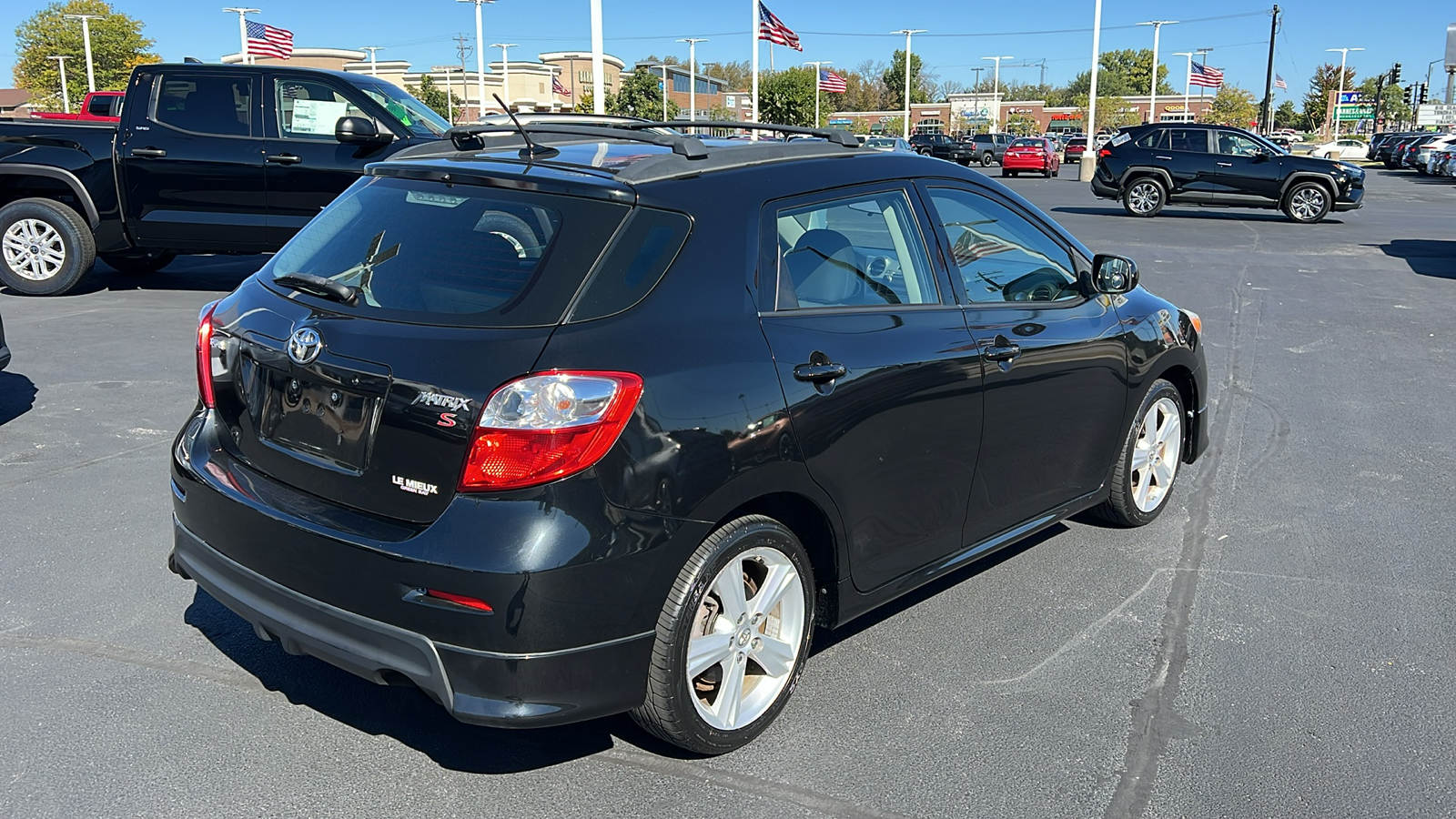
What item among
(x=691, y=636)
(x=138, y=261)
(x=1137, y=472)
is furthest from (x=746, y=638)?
(x=138, y=261)

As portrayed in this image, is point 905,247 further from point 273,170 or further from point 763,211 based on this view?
point 273,170

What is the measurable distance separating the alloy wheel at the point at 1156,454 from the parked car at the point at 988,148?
47039mm

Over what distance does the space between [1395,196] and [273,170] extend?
3085 centimetres

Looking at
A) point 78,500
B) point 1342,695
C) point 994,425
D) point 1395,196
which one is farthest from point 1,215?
point 1395,196

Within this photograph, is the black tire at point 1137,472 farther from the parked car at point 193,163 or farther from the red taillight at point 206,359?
the parked car at point 193,163

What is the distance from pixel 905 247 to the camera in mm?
3906

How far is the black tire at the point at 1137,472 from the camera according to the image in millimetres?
4977

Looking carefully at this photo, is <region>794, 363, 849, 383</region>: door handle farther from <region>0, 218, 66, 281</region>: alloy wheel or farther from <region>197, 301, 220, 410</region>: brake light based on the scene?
<region>0, 218, 66, 281</region>: alloy wheel

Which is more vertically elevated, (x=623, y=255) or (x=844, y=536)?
(x=623, y=255)

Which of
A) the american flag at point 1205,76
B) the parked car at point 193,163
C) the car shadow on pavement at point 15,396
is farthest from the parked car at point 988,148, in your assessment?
the car shadow on pavement at point 15,396

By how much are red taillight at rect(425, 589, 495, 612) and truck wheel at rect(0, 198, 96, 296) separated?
982 centimetres

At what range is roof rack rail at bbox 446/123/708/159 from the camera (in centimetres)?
347

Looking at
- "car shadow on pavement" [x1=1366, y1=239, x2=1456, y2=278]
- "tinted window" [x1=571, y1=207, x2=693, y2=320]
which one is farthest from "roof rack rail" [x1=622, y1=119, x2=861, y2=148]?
"car shadow on pavement" [x1=1366, y1=239, x2=1456, y2=278]

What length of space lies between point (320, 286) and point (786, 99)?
8452 cm
